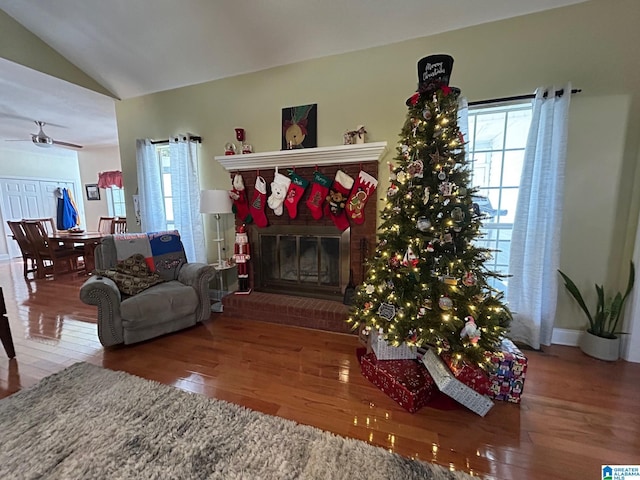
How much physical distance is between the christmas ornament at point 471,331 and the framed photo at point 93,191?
792cm

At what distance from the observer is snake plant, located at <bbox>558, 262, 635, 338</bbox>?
81.3 inches

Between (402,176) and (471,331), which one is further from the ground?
(402,176)

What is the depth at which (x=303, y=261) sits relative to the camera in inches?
121

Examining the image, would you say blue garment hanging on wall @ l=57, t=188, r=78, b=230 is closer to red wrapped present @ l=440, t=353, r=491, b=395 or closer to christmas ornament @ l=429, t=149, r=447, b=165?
christmas ornament @ l=429, t=149, r=447, b=165

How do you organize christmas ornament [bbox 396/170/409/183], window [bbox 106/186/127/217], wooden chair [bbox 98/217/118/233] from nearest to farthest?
christmas ornament [bbox 396/170/409/183] < wooden chair [bbox 98/217/118/233] < window [bbox 106/186/127/217]

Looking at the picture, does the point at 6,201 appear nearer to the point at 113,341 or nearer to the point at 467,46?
the point at 113,341

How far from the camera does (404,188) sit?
1.79m

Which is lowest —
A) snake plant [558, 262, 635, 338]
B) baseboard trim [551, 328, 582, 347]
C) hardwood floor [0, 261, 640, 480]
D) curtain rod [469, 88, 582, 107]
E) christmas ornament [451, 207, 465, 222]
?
hardwood floor [0, 261, 640, 480]

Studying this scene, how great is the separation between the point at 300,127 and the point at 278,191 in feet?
2.28

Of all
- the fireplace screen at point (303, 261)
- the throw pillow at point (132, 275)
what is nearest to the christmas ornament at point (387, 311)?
the fireplace screen at point (303, 261)

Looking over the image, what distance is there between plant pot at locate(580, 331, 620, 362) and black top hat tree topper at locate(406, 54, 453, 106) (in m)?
2.20

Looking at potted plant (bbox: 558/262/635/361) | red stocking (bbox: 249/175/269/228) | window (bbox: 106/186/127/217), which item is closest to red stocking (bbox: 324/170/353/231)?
red stocking (bbox: 249/175/269/228)

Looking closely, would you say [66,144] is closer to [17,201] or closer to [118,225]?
[118,225]

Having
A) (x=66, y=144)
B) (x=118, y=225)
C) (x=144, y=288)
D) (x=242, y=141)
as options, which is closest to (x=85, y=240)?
(x=118, y=225)
